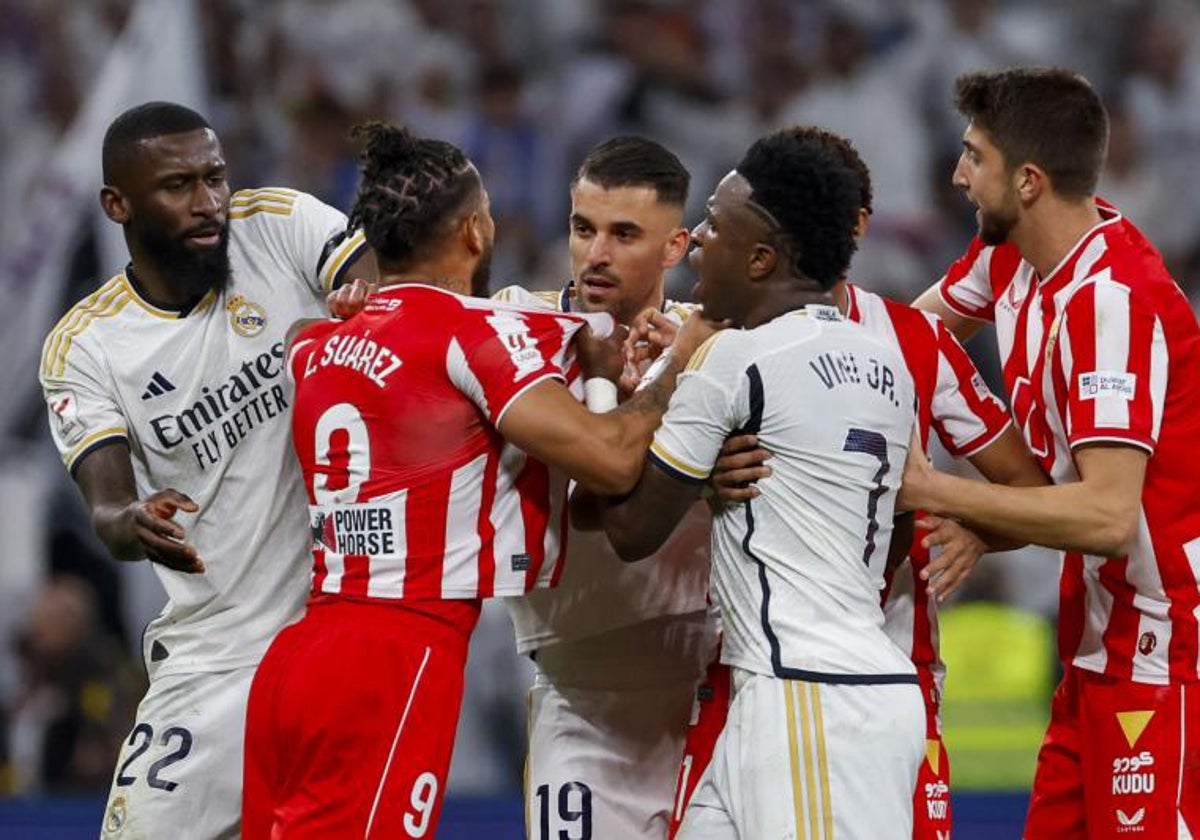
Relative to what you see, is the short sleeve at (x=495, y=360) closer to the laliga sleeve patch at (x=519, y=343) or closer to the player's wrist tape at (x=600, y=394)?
the laliga sleeve patch at (x=519, y=343)

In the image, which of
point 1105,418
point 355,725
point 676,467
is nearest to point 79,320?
point 355,725

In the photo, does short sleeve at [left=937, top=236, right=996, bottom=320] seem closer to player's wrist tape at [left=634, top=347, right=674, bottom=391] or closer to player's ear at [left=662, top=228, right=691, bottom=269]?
player's ear at [left=662, top=228, right=691, bottom=269]

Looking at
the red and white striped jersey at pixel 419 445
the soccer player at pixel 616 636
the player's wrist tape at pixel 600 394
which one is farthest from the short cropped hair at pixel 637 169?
the red and white striped jersey at pixel 419 445

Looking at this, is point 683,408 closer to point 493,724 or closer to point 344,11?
point 493,724

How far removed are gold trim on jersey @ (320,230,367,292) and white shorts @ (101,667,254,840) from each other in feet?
3.54

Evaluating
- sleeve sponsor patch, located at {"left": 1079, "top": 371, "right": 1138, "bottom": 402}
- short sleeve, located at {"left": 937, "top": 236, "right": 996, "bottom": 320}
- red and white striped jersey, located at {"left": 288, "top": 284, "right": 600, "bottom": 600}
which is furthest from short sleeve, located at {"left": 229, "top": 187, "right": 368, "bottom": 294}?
sleeve sponsor patch, located at {"left": 1079, "top": 371, "right": 1138, "bottom": 402}

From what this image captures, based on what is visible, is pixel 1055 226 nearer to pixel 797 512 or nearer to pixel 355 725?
pixel 797 512

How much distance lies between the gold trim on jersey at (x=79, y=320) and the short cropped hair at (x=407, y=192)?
1.01m

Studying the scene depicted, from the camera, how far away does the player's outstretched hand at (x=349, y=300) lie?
14.4 ft

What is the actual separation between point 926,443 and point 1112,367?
478 mm

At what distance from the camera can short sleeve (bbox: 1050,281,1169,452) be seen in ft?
14.1

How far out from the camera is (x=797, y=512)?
3.88 m

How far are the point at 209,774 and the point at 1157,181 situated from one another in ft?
23.6

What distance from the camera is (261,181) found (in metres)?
9.92
